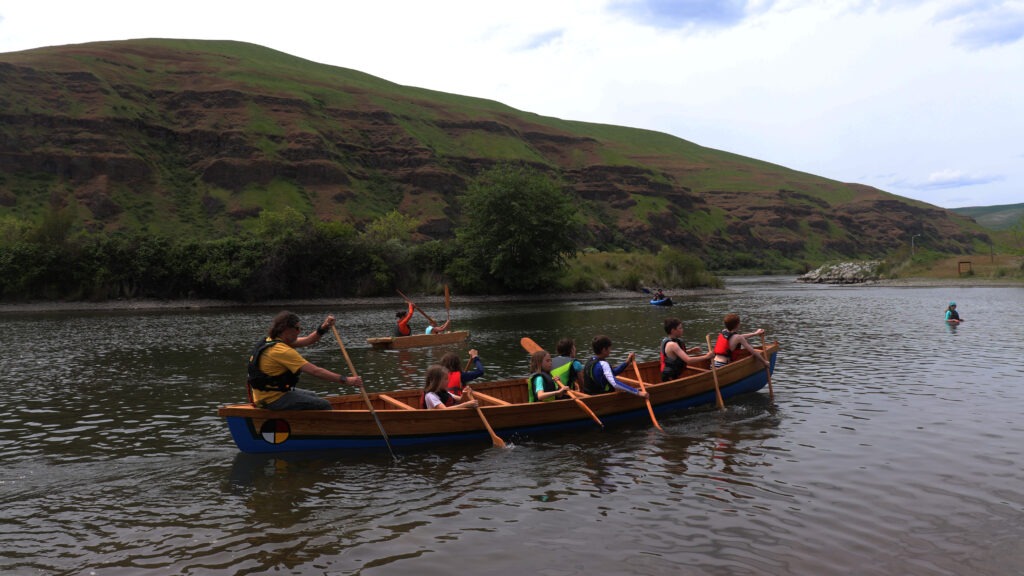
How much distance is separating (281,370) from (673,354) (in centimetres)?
986

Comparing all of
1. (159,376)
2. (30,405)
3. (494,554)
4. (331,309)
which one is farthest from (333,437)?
(331,309)

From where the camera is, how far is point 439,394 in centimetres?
1382

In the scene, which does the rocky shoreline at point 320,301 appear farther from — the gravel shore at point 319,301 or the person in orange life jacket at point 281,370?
the person in orange life jacket at point 281,370

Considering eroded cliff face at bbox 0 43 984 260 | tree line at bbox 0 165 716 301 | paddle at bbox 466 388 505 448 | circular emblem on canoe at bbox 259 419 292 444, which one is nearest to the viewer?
circular emblem on canoe at bbox 259 419 292 444

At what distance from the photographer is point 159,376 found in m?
23.2

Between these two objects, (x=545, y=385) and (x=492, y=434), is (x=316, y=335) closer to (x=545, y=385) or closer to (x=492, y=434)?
(x=492, y=434)

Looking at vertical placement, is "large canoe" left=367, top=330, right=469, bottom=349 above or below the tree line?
below

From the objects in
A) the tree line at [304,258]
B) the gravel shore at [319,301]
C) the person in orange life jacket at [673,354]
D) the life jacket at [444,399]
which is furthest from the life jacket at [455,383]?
the tree line at [304,258]

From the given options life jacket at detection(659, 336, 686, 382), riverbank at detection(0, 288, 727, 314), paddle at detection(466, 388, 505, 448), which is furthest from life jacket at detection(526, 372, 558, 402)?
riverbank at detection(0, 288, 727, 314)

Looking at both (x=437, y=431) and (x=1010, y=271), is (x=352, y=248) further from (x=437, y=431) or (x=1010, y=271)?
(x=1010, y=271)

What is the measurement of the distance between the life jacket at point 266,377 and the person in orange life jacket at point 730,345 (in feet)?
35.9

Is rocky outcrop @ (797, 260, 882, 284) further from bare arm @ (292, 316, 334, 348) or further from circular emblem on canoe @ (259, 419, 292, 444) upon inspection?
circular emblem on canoe @ (259, 419, 292, 444)

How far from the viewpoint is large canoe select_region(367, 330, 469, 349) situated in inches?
1216

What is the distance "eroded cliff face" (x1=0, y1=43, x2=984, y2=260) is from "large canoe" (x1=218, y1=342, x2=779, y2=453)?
112 m
